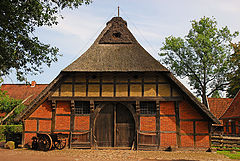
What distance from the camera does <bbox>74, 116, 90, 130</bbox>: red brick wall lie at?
41.9 feet

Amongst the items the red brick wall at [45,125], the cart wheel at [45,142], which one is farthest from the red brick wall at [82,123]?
the cart wheel at [45,142]

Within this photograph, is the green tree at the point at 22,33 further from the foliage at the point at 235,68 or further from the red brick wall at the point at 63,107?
the foliage at the point at 235,68

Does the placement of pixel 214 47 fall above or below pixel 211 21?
below

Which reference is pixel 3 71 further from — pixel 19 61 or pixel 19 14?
pixel 19 14

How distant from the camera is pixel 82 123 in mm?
12828

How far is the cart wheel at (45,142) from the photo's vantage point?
11.6 m

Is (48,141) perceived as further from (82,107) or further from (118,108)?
(118,108)

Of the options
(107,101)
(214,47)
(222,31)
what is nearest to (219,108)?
(214,47)

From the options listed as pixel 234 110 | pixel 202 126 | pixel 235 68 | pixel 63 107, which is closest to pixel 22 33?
pixel 63 107

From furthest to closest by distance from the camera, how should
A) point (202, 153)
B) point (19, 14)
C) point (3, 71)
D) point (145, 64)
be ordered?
point (145, 64) < point (202, 153) < point (3, 71) < point (19, 14)

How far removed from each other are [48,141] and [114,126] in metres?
3.85

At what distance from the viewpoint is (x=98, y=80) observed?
13.2 meters

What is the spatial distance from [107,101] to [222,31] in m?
21.0

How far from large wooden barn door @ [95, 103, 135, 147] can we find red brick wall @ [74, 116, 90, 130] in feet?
1.88
